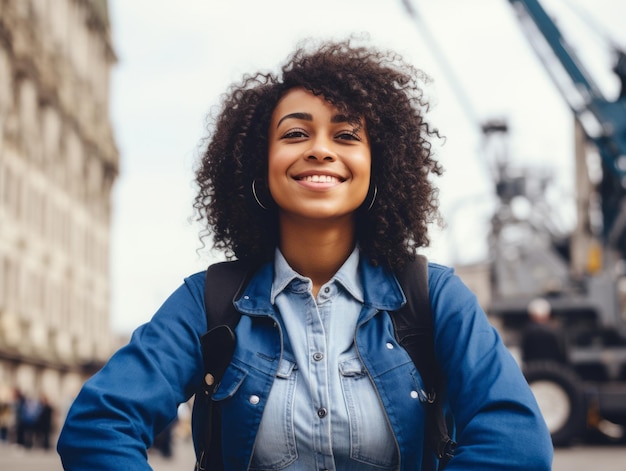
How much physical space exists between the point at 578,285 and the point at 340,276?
1409 centimetres

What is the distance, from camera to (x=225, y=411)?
95.2 inches

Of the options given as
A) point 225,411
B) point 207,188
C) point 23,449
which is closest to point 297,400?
point 225,411

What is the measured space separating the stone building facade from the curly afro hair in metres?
30.3

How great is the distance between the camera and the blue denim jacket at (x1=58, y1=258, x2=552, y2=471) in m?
2.23

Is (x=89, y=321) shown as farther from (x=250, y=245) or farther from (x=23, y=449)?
(x=250, y=245)

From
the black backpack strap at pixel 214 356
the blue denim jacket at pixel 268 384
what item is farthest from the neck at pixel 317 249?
the black backpack strap at pixel 214 356

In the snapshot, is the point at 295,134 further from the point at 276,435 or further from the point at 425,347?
the point at 276,435

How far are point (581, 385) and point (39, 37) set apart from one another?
35.1 m

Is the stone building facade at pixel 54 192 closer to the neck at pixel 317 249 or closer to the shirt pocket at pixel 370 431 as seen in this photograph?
the neck at pixel 317 249

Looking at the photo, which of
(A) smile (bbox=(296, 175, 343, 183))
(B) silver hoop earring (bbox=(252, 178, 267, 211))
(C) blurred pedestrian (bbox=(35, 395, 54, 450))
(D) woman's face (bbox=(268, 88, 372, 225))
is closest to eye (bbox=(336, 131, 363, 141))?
(D) woman's face (bbox=(268, 88, 372, 225))

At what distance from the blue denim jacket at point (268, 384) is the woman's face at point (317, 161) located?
197 mm

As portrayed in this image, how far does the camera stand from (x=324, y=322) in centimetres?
252

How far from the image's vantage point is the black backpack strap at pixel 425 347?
240 cm

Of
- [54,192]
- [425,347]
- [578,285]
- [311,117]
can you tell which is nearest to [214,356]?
[425,347]
